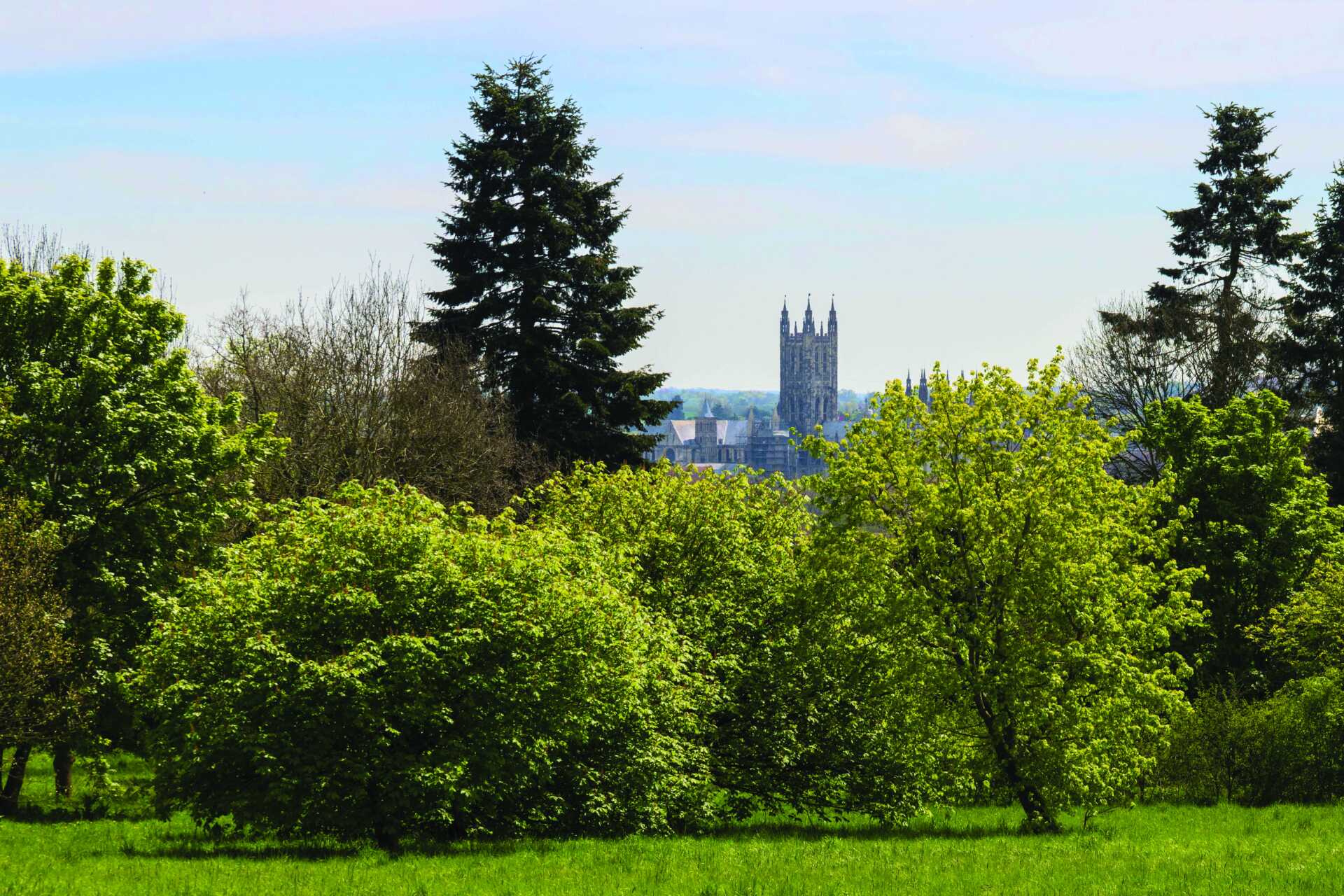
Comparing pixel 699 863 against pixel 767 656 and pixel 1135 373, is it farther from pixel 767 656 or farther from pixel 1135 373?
pixel 1135 373

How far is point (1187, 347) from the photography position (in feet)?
184

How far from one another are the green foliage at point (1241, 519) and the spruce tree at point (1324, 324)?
12613mm

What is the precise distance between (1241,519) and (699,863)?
2482 centimetres

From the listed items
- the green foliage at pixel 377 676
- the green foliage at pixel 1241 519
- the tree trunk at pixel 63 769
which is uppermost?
the green foliage at pixel 1241 519

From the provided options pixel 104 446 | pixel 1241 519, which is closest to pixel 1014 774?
pixel 1241 519

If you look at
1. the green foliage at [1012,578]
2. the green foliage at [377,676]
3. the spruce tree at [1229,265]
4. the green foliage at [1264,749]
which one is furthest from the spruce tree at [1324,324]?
the green foliage at [377,676]

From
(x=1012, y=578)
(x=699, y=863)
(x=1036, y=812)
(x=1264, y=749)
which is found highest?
(x=1012, y=578)

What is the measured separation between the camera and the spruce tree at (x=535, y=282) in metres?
50.6

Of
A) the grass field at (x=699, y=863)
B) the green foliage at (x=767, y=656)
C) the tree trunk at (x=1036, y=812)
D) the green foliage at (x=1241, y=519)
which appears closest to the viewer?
the grass field at (x=699, y=863)

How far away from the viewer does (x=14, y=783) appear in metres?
26.7

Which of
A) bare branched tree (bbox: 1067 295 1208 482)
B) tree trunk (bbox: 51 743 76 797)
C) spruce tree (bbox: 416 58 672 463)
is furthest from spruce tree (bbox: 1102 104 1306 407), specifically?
tree trunk (bbox: 51 743 76 797)

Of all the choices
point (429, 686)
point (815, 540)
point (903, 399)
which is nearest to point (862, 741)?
point (815, 540)

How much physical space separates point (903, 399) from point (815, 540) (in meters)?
3.22

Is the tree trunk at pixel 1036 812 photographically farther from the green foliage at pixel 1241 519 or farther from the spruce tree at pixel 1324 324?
the spruce tree at pixel 1324 324
